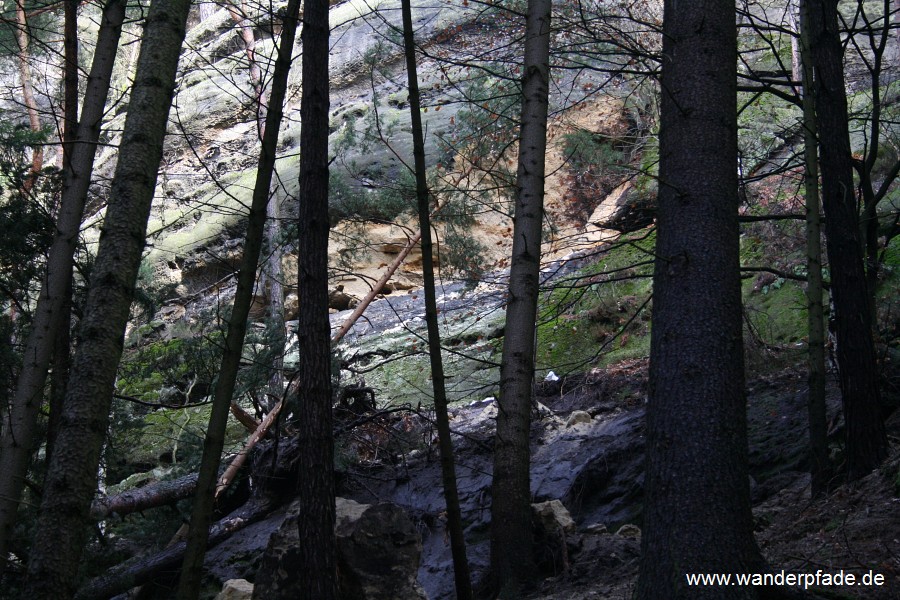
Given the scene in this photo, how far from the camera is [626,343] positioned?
10.8 m

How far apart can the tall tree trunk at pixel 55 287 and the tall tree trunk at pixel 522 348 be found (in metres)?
3.30

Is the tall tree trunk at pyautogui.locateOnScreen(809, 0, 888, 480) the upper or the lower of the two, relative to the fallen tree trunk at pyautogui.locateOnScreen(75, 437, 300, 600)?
upper

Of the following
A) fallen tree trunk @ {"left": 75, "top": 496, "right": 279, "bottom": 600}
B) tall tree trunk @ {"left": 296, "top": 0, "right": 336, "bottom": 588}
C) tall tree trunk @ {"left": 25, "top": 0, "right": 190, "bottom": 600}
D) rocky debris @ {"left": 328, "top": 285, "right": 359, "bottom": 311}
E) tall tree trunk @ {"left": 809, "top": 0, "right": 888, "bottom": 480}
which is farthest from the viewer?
rocky debris @ {"left": 328, "top": 285, "right": 359, "bottom": 311}

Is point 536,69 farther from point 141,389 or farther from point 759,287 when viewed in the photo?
point 141,389

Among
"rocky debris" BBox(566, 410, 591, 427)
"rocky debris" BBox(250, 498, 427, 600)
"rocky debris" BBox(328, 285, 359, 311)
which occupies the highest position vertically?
"rocky debris" BBox(328, 285, 359, 311)

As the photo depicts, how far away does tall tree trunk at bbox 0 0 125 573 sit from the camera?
14.1 ft

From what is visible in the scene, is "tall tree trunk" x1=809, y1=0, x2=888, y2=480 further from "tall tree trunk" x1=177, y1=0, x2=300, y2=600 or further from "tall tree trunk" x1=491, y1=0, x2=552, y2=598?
"tall tree trunk" x1=177, y1=0, x2=300, y2=600

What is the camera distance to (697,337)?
125 inches

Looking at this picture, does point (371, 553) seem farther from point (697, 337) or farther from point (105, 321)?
point (697, 337)

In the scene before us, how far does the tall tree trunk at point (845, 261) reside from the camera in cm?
461

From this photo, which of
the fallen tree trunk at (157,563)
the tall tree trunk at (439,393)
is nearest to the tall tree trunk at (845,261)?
the tall tree trunk at (439,393)

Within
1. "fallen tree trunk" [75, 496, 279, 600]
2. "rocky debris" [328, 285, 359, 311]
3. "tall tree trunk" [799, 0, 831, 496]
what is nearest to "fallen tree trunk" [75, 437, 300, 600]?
"fallen tree trunk" [75, 496, 279, 600]

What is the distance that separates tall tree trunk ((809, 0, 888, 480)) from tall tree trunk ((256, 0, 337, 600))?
11.8 feet

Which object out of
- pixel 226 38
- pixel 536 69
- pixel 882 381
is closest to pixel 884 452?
pixel 882 381
